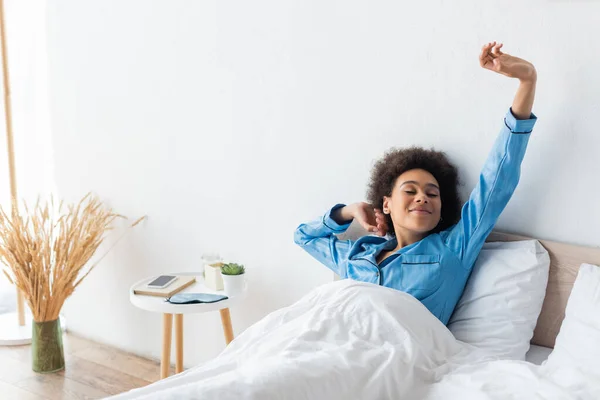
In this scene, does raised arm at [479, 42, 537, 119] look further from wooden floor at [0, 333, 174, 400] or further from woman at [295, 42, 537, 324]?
wooden floor at [0, 333, 174, 400]

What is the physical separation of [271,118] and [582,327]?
1209 millimetres

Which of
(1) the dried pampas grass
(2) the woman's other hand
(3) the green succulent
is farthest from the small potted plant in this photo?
(1) the dried pampas grass

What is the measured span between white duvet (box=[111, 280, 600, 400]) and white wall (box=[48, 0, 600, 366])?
0.47 m

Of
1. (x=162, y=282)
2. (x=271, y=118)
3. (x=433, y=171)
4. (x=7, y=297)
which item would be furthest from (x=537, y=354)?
(x=7, y=297)

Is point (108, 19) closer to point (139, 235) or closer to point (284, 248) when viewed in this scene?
point (139, 235)

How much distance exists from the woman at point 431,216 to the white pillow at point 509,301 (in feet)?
0.21

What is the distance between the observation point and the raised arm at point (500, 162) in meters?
1.69

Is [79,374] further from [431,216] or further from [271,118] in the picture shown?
[431,216]

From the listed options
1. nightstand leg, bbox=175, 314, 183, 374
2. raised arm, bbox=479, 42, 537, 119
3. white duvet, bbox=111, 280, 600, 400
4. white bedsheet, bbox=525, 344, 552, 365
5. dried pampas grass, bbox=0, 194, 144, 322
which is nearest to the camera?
white duvet, bbox=111, 280, 600, 400

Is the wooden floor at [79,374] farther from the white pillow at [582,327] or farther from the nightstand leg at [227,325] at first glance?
the white pillow at [582,327]

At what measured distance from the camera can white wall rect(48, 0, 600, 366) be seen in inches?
72.0

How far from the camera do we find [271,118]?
2.37 metres

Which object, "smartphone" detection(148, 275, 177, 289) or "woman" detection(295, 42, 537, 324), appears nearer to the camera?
"woman" detection(295, 42, 537, 324)

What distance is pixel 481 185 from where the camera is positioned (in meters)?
1.79
